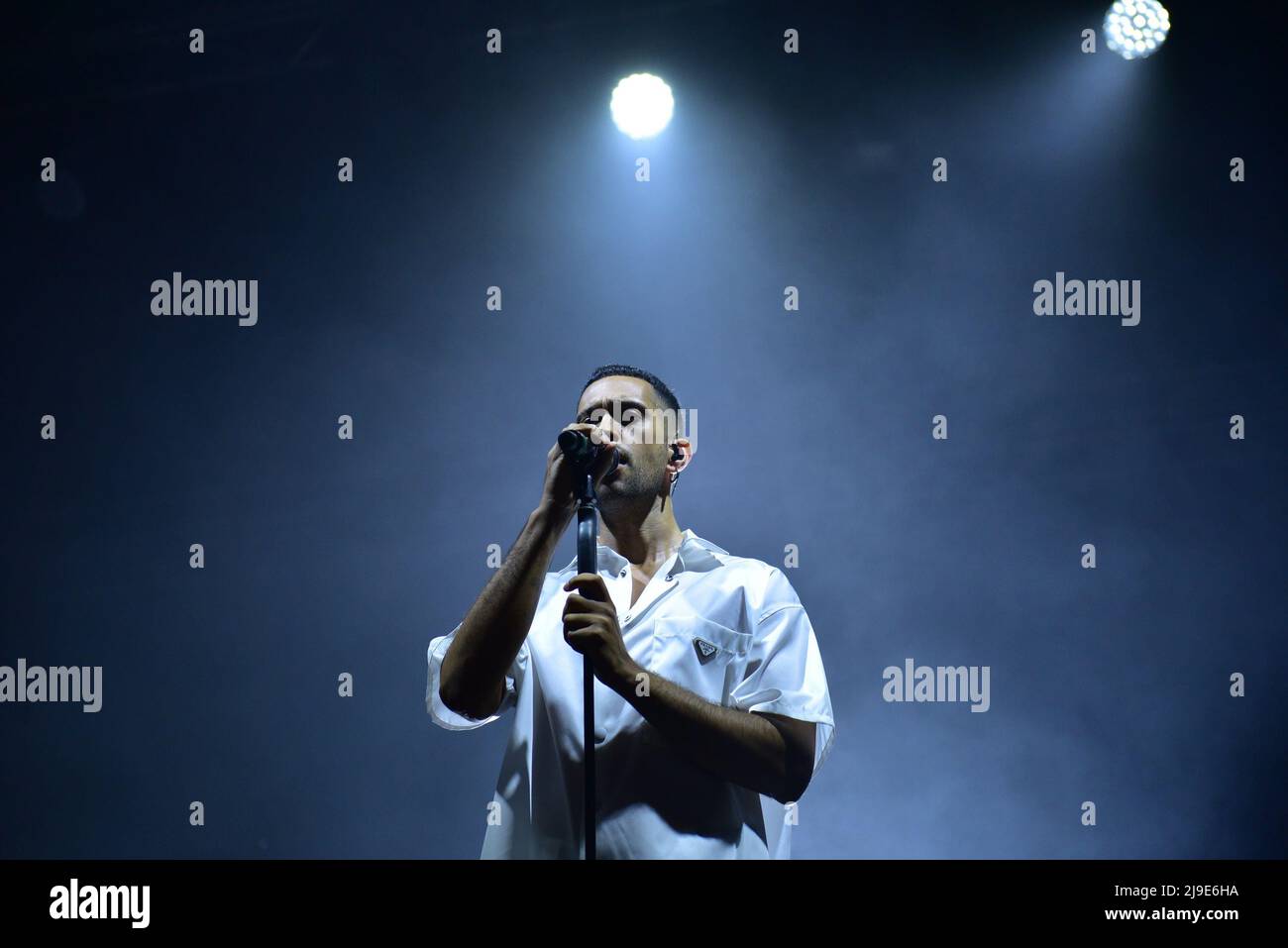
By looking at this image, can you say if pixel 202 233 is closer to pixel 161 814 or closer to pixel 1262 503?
pixel 161 814

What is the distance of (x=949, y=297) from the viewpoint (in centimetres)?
235

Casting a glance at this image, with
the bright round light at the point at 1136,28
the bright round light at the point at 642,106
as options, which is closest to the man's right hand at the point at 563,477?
the bright round light at the point at 642,106

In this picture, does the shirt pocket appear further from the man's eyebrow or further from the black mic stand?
the man's eyebrow

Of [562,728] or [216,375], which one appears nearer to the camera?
[562,728]

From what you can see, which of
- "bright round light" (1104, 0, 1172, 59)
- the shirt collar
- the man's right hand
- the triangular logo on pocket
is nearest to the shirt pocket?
the triangular logo on pocket

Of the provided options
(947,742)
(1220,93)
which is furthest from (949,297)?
(947,742)

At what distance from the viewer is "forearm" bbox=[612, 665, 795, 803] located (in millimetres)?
1377

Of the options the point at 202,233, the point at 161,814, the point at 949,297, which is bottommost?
the point at 161,814

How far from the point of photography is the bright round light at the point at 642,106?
240cm

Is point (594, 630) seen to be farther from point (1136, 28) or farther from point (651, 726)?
point (1136, 28)

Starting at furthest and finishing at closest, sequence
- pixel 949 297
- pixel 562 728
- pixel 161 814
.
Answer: pixel 949 297 < pixel 161 814 < pixel 562 728

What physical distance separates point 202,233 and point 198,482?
64cm

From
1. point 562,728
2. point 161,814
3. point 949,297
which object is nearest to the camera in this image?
point 562,728

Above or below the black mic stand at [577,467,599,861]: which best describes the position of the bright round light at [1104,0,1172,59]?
above
